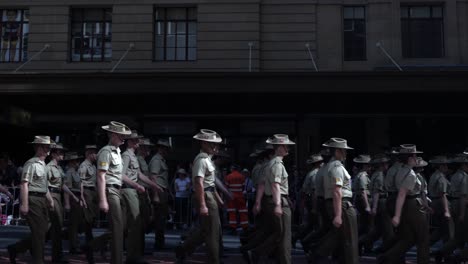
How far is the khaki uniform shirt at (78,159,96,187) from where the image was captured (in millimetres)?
10680

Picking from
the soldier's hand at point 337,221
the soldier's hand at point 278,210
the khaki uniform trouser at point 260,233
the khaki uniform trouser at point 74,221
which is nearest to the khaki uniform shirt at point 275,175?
the khaki uniform trouser at point 260,233

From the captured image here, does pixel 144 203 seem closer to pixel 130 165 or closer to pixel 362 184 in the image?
pixel 130 165

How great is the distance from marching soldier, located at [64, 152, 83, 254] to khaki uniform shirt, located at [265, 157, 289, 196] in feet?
14.4

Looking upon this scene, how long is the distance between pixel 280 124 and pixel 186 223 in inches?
274

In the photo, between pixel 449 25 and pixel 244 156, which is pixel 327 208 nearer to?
pixel 244 156

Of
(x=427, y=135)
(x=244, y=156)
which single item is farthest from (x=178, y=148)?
(x=427, y=135)

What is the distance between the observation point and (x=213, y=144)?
27.1 ft

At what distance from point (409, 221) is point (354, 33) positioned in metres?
14.2

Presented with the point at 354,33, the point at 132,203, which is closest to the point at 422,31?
the point at 354,33

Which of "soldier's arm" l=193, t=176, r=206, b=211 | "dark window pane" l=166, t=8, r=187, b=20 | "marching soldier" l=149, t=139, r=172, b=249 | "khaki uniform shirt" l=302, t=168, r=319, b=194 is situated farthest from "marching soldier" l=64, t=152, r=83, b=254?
"dark window pane" l=166, t=8, r=187, b=20

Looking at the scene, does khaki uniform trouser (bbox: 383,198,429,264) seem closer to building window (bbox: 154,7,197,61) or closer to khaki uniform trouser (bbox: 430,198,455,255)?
khaki uniform trouser (bbox: 430,198,455,255)

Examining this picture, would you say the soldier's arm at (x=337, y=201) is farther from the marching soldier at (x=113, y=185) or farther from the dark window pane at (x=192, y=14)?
the dark window pane at (x=192, y=14)

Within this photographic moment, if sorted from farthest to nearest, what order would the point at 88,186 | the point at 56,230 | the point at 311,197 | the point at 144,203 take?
the point at 311,197
the point at 88,186
the point at 144,203
the point at 56,230

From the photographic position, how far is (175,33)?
21.4 meters
